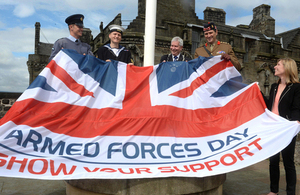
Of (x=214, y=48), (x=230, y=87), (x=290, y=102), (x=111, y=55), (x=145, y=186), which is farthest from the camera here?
(x=214, y=48)

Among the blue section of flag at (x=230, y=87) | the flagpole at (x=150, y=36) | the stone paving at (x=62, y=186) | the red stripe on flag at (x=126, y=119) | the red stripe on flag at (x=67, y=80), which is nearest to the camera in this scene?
→ the red stripe on flag at (x=126, y=119)

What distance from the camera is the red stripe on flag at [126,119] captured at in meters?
2.96

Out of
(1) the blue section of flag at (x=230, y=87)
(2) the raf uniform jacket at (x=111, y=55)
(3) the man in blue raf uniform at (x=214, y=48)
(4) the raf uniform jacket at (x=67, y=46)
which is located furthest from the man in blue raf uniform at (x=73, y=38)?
(1) the blue section of flag at (x=230, y=87)

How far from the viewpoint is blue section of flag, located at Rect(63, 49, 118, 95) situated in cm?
347

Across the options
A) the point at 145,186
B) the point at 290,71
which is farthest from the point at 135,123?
the point at 290,71

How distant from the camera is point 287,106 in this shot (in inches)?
132

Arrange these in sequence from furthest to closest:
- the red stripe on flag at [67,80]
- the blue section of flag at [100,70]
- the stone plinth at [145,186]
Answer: the blue section of flag at [100,70]
the red stripe on flag at [67,80]
the stone plinth at [145,186]

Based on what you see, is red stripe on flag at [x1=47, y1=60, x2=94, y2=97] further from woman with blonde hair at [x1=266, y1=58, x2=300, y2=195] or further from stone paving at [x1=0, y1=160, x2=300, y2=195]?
woman with blonde hair at [x1=266, y1=58, x2=300, y2=195]

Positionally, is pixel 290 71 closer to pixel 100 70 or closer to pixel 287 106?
pixel 287 106

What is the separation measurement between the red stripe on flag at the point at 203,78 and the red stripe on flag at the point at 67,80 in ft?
4.03

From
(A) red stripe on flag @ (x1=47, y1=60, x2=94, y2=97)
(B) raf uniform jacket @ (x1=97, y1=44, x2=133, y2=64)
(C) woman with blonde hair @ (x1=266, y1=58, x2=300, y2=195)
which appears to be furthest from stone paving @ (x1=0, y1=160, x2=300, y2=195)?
(B) raf uniform jacket @ (x1=97, y1=44, x2=133, y2=64)

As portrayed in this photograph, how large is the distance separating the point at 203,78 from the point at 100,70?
1.55 metres

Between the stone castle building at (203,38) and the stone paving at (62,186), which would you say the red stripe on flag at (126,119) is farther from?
the stone castle building at (203,38)

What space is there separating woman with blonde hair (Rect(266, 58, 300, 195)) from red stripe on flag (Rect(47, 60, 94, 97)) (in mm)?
2609
